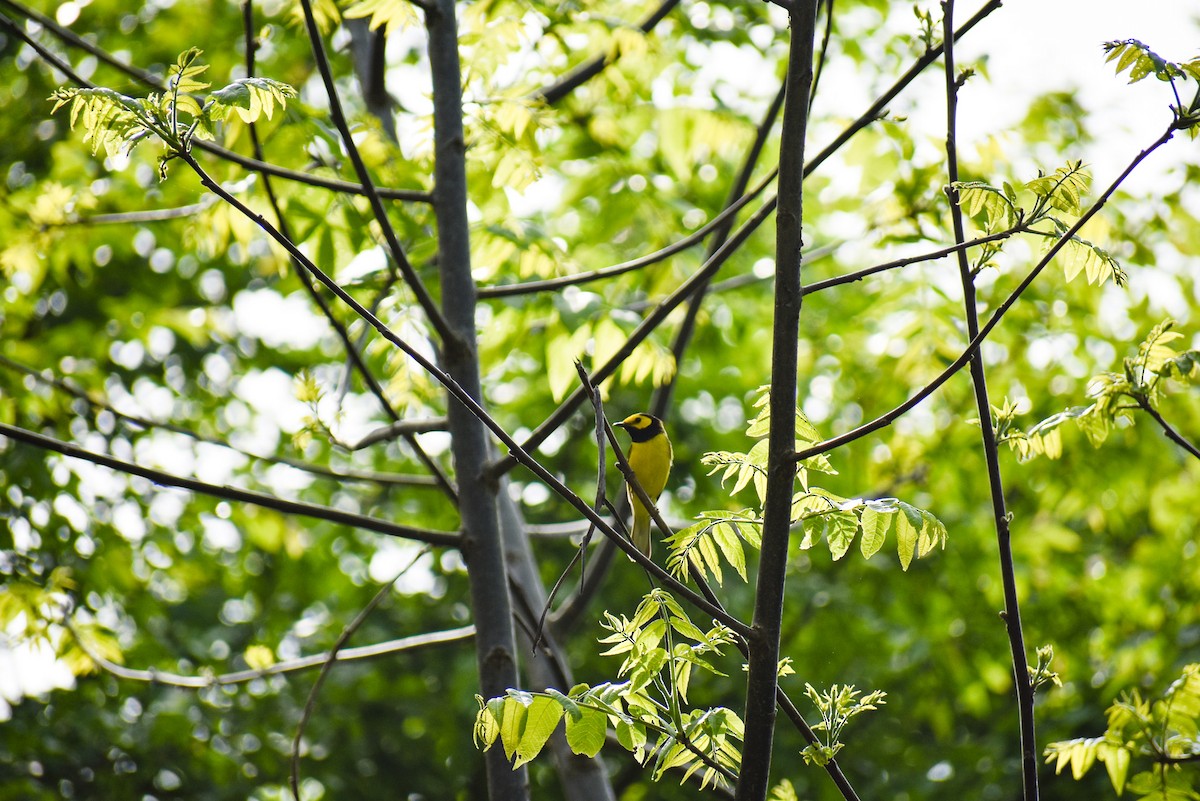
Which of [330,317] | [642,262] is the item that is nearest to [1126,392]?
[642,262]

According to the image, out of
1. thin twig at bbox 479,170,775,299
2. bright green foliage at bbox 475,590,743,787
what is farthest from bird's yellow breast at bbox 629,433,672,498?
bright green foliage at bbox 475,590,743,787

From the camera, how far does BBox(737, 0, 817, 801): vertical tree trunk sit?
1.86m

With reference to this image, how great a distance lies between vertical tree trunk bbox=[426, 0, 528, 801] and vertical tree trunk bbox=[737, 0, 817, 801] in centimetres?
102

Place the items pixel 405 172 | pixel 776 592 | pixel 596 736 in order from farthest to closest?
pixel 405 172 → pixel 776 592 → pixel 596 736

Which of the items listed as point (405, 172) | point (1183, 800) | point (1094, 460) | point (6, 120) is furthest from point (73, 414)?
point (1094, 460)

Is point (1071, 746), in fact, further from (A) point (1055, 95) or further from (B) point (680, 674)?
(A) point (1055, 95)

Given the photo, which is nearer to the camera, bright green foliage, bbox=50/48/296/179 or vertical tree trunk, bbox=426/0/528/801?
bright green foliage, bbox=50/48/296/179

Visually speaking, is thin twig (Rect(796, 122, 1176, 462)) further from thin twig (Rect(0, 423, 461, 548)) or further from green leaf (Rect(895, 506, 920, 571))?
thin twig (Rect(0, 423, 461, 548))

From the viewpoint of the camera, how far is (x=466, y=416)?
297 centimetres

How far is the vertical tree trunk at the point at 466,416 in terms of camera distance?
2789mm

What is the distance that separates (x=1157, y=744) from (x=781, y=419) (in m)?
1.44

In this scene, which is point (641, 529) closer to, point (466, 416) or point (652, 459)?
point (652, 459)

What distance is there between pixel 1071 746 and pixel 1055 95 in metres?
4.58

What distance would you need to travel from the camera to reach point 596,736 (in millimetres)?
1741
